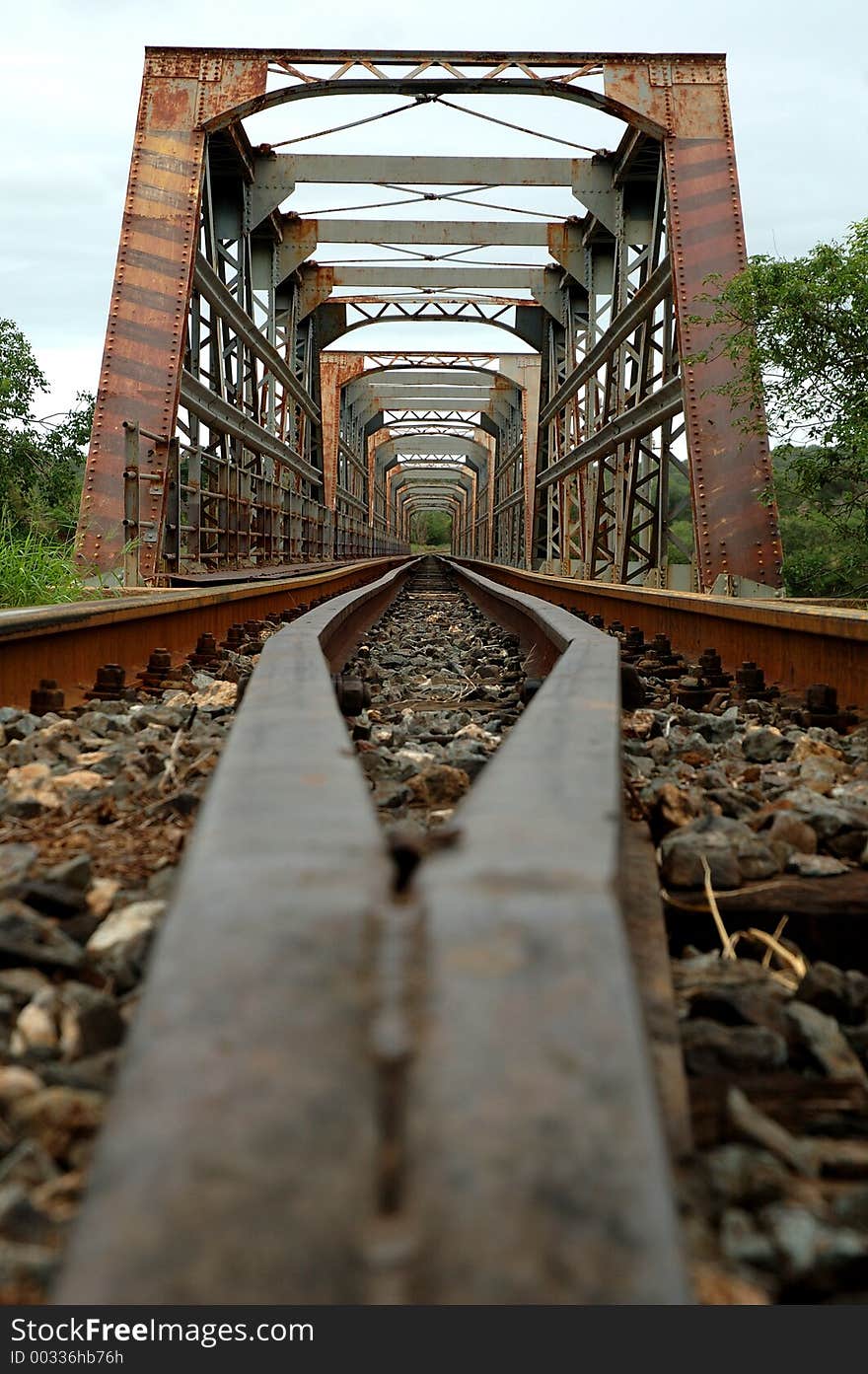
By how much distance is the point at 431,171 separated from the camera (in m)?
14.5

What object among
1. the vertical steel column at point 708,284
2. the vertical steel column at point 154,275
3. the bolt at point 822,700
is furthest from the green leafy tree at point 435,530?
the bolt at point 822,700

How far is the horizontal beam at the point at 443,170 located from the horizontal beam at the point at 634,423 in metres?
3.66

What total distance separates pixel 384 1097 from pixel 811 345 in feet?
29.6

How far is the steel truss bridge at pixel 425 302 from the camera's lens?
30.0 ft

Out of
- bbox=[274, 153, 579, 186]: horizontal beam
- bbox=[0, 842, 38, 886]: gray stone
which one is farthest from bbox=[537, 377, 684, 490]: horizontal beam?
bbox=[0, 842, 38, 886]: gray stone

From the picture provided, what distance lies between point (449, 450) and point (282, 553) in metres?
29.6

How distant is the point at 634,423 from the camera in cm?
1150

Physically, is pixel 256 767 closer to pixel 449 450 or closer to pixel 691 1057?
pixel 691 1057

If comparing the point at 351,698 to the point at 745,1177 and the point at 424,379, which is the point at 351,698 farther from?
the point at 424,379

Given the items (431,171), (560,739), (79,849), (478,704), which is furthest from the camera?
(431,171)

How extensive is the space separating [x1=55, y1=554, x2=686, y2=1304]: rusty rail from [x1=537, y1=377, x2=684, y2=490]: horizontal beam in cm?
931

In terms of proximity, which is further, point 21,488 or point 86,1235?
point 21,488

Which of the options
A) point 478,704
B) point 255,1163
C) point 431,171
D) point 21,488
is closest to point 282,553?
point 21,488

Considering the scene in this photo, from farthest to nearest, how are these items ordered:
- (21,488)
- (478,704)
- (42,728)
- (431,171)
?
(21,488) → (431,171) → (478,704) → (42,728)
